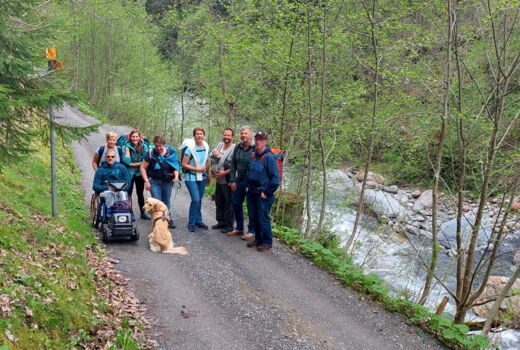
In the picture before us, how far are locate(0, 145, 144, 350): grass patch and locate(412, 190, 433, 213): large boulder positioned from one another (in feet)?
50.5

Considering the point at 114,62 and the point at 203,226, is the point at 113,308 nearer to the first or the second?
the point at 203,226

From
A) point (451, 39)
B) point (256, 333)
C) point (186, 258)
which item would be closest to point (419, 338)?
point (256, 333)

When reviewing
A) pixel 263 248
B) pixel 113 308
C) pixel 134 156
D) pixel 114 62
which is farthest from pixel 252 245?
pixel 114 62

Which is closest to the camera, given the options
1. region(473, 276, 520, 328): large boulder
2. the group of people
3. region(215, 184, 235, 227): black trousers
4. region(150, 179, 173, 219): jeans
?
the group of people

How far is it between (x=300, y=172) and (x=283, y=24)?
4.34 metres

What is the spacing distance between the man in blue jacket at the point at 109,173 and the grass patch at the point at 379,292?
353cm

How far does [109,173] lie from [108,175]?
4cm

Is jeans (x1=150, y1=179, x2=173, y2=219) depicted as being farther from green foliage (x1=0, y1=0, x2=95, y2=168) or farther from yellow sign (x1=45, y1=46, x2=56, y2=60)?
yellow sign (x1=45, y1=46, x2=56, y2=60)

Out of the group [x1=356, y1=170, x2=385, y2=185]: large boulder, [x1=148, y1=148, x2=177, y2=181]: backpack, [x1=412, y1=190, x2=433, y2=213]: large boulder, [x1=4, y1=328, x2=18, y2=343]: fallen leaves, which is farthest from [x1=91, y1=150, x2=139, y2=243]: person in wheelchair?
[x1=356, y1=170, x2=385, y2=185]: large boulder

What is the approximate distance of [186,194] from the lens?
13.0m

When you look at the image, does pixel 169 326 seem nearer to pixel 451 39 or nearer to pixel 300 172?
pixel 451 39

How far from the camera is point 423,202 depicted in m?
20.2

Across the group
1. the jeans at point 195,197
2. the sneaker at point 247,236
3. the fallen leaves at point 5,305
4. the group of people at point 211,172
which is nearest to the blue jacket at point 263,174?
the group of people at point 211,172

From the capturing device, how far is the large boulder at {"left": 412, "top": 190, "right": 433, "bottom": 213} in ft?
64.0
